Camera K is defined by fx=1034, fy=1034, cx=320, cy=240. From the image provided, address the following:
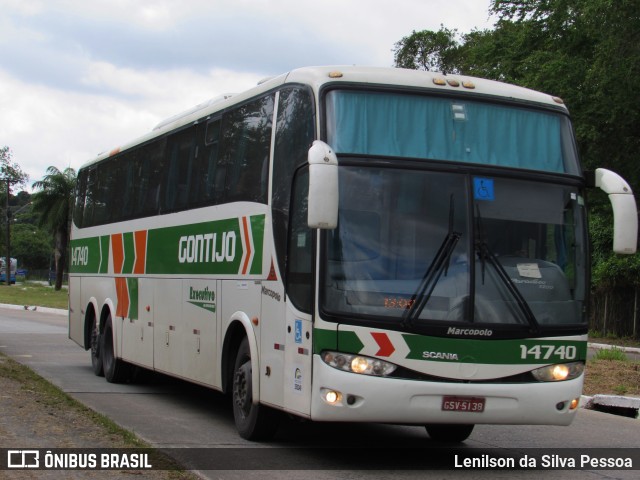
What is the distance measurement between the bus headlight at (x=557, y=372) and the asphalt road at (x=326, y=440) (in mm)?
839

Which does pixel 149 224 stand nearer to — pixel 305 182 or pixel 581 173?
pixel 305 182

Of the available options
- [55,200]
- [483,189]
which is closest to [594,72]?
[483,189]

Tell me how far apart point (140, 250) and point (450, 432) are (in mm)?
5886

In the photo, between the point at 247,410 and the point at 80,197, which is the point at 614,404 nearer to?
the point at 247,410

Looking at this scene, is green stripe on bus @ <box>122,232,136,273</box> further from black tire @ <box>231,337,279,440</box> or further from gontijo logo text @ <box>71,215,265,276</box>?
black tire @ <box>231,337,279,440</box>

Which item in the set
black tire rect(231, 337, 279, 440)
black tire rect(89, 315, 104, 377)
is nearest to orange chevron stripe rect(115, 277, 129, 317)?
black tire rect(89, 315, 104, 377)

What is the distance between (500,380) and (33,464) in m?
3.84

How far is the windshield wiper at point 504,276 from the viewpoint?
8773 mm

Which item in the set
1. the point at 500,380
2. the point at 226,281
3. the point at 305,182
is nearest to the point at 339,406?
the point at 500,380

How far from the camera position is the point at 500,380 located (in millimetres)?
8734

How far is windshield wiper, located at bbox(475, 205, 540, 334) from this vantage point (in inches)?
345

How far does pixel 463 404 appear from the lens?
8594mm

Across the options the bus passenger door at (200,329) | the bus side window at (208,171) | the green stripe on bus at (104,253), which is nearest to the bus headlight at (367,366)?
the bus passenger door at (200,329)

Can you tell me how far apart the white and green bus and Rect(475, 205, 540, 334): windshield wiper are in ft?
0.05
